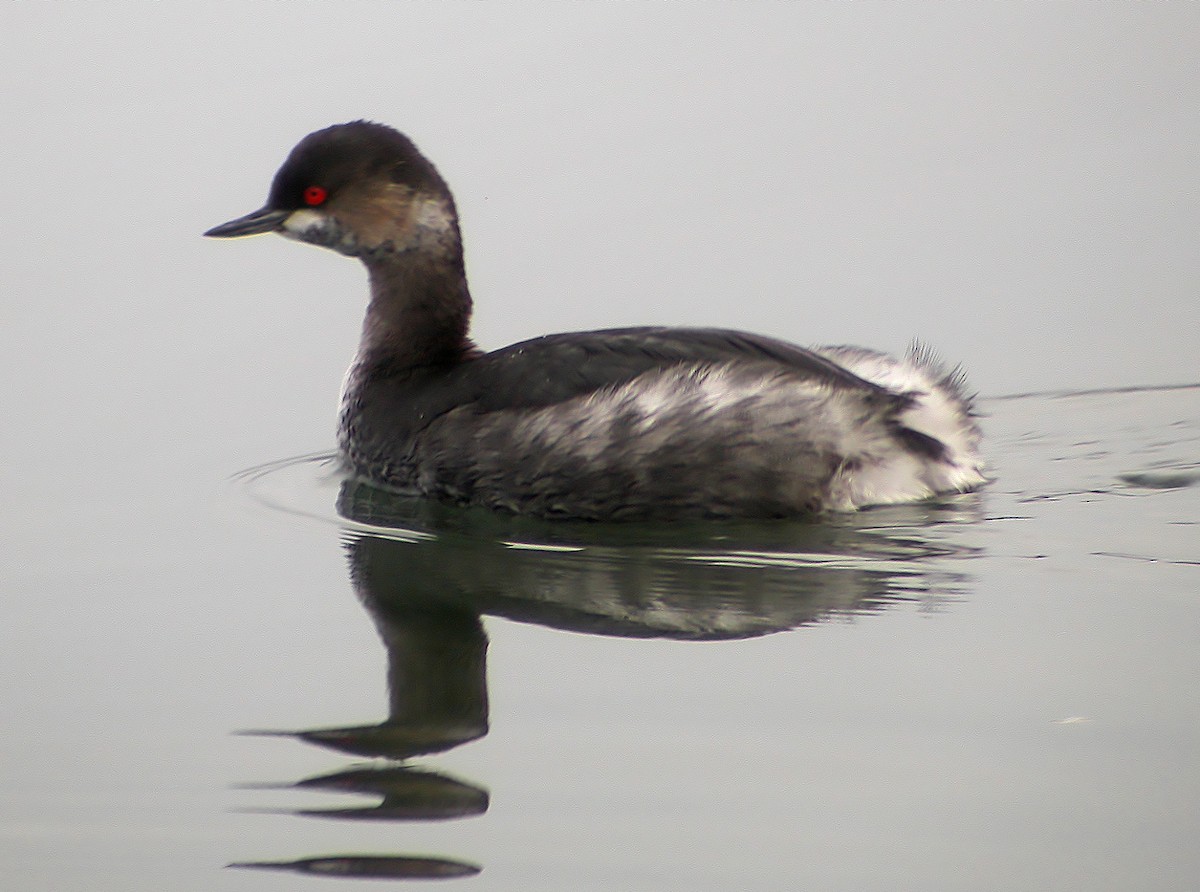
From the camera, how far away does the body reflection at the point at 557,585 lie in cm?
434

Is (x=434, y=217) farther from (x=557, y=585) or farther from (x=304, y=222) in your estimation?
(x=557, y=585)

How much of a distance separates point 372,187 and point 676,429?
65.6 inches

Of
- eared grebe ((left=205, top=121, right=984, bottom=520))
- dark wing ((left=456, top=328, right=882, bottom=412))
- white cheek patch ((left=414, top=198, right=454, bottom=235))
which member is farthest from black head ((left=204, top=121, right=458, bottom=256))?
dark wing ((left=456, top=328, right=882, bottom=412))

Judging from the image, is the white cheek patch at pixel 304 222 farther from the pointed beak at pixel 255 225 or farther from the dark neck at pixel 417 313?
the dark neck at pixel 417 313

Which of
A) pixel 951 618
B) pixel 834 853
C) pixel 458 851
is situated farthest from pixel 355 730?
pixel 951 618

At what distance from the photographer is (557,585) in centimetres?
541

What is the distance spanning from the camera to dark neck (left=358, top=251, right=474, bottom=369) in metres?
6.88

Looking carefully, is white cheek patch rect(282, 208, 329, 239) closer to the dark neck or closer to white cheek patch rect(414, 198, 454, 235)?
the dark neck

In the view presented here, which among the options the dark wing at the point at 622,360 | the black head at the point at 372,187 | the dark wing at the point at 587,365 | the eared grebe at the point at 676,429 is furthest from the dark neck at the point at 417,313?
the dark wing at the point at 622,360

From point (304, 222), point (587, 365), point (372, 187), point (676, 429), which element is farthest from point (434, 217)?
point (676, 429)

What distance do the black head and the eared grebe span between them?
2.00 ft

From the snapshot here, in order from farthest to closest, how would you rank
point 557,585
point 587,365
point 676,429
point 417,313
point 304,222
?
point 304,222, point 417,313, point 587,365, point 676,429, point 557,585

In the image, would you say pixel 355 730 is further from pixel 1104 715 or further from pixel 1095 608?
pixel 1095 608

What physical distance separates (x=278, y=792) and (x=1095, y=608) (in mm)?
2380
